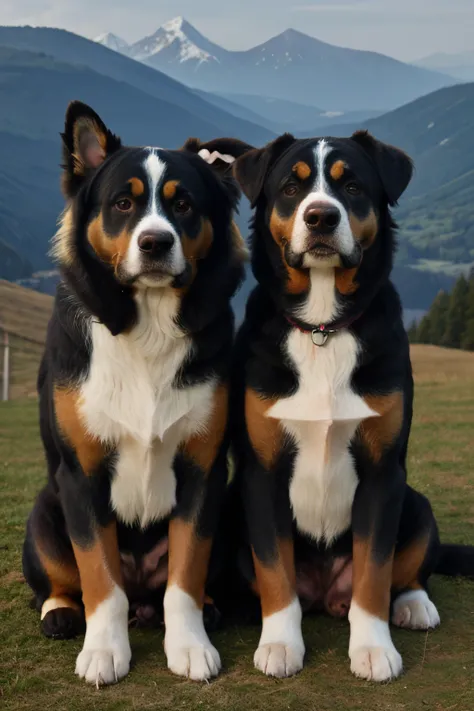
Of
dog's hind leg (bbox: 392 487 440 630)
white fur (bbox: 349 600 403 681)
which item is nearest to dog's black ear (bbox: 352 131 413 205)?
dog's hind leg (bbox: 392 487 440 630)

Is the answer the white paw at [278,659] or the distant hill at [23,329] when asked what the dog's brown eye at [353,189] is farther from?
the distant hill at [23,329]

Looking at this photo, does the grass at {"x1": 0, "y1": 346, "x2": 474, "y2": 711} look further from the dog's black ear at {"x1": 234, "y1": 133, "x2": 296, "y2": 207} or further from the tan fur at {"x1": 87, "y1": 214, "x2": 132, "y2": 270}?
the dog's black ear at {"x1": 234, "y1": 133, "x2": 296, "y2": 207}

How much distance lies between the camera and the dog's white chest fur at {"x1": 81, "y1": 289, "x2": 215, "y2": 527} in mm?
3814

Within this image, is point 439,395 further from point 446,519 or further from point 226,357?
point 226,357

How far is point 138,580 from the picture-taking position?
432cm

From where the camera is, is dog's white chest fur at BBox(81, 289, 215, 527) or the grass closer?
the grass

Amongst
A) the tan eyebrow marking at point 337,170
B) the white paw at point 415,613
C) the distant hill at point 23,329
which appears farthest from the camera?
the distant hill at point 23,329

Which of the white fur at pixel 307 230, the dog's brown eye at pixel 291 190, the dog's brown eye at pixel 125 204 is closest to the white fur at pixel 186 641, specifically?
the white fur at pixel 307 230

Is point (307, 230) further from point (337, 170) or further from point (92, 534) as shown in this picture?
point (92, 534)

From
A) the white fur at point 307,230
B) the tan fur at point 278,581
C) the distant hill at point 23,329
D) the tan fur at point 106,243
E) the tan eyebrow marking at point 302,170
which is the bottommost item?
the distant hill at point 23,329

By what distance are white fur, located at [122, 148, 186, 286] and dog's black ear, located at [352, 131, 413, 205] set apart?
3.44 ft

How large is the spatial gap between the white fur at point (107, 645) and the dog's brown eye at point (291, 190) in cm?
207

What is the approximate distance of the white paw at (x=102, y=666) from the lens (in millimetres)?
3697

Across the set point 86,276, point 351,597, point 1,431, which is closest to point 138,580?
point 351,597
